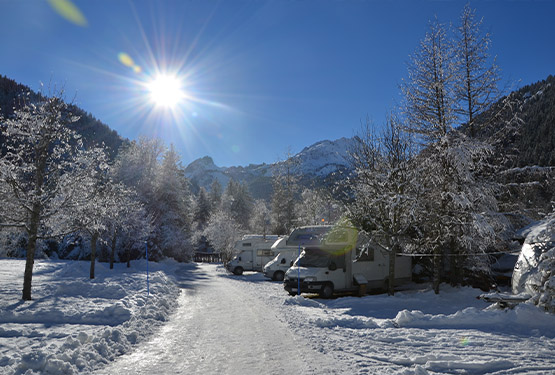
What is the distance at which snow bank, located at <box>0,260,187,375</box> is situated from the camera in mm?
6141

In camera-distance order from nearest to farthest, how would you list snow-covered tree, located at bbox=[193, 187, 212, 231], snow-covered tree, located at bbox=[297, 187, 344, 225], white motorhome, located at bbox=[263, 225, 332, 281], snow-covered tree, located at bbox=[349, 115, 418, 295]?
1. snow-covered tree, located at bbox=[349, 115, 418, 295]
2. white motorhome, located at bbox=[263, 225, 332, 281]
3. snow-covered tree, located at bbox=[297, 187, 344, 225]
4. snow-covered tree, located at bbox=[193, 187, 212, 231]

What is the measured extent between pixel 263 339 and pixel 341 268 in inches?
335

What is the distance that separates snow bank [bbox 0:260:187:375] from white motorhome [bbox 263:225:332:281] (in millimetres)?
8390

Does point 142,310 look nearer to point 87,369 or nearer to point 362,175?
point 87,369

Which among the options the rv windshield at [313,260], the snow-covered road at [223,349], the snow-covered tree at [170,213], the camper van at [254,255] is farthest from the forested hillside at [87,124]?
the snow-covered road at [223,349]

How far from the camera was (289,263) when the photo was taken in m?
24.1

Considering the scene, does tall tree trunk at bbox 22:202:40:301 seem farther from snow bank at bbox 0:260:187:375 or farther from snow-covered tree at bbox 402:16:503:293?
snow-covered tree at bbox 402:16:503:293

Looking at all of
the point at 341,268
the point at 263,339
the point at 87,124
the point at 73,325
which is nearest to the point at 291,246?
the point at 341,268

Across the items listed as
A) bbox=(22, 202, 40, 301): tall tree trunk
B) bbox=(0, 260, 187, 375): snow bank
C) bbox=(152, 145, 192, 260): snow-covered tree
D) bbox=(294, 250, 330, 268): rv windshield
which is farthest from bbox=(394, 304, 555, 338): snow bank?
bbox=(152, 145, 192, 260): snow-covered tree

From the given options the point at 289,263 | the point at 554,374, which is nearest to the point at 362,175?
the point at 289,263

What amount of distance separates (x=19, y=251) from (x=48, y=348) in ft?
155

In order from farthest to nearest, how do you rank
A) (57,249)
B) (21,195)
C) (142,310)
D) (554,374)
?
(57,249) < (21,195) < (142,310) < (554,374)

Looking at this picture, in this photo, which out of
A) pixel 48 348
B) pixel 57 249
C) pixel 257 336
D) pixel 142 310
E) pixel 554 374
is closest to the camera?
pixel 554 374

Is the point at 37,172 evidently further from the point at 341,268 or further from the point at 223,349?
the point at 341,268
